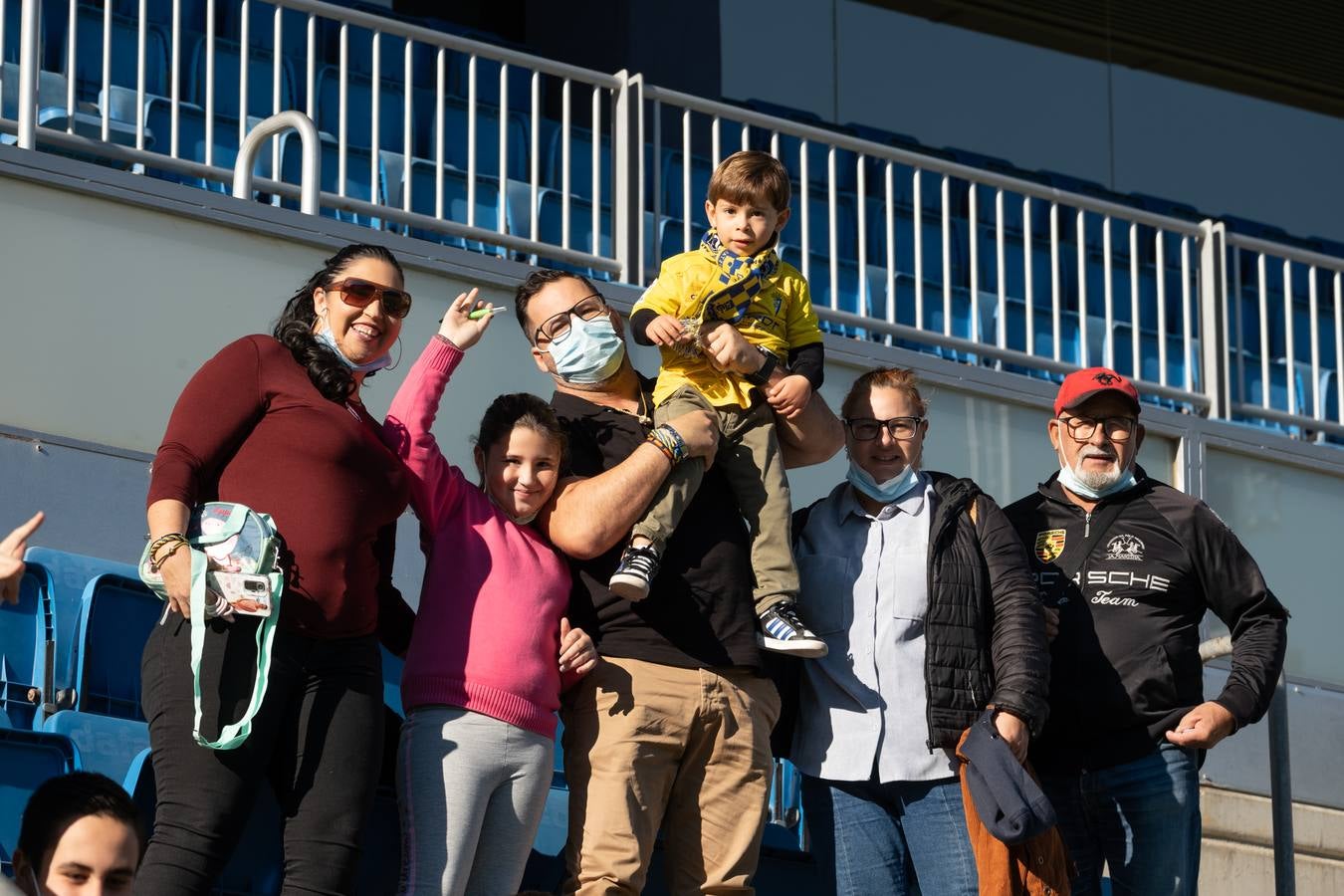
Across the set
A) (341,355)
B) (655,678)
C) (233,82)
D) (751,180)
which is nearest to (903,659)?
(655,678)

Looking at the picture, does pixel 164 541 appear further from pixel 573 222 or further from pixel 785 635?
pixel 573 222

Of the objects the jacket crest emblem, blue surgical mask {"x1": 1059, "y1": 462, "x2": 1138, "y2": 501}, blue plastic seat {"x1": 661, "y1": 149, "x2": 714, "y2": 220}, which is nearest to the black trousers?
the jacket crest emblem

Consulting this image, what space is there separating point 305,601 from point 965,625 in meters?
1.42

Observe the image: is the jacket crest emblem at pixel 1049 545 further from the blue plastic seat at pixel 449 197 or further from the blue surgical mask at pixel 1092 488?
the blue plastic seat at pixel 449 197

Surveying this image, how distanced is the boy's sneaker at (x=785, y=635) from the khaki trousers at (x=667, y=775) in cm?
10

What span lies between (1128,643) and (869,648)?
23.5 inches

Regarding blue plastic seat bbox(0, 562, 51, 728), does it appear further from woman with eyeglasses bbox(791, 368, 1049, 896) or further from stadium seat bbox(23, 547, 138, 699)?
woman with eyeglasses bbox(791, 368, 1049, 896)

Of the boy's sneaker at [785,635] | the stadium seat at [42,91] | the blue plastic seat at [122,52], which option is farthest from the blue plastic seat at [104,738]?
the blue plastic seat at [122,52]

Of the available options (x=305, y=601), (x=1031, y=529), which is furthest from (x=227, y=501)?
(x=1031, y=529)

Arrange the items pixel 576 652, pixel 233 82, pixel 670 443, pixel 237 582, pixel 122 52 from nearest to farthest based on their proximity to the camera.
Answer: pixel 237 582, pixel 576 652, pixel 670 443, pixel 122 52, pixel 233 82

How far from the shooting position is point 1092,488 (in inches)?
188

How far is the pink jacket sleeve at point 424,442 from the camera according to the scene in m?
→ 4.05

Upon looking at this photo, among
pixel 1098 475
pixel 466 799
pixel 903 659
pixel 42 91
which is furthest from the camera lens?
pixel 42 91

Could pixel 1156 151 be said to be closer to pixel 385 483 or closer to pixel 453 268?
pixel 453 268
